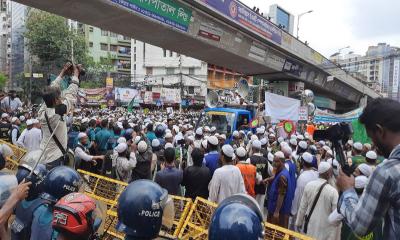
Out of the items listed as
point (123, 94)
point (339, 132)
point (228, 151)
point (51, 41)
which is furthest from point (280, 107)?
point (51, 41)


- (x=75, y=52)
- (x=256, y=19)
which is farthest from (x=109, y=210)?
(x=75, y=52)

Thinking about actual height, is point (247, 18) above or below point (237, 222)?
above

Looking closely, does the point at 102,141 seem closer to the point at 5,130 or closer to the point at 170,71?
the point at 5,130

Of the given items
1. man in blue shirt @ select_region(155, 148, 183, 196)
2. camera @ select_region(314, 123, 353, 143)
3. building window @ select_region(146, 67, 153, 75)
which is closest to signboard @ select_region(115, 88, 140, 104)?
building window @ select_region(146, 67, 153, 75)

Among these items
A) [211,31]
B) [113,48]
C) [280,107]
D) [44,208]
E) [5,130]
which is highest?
[113,48]

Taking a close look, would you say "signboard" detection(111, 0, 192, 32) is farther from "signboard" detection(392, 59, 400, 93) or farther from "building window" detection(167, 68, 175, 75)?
"signboard" detection(392, 59, 400, 93)

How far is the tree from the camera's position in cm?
3809

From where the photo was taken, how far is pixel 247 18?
16.3 m

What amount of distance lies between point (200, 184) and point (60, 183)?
3.07m

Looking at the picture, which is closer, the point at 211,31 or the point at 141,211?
the point at 141,211

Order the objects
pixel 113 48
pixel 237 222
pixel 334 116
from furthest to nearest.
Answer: pixel 113 48 < pixel 334 116 < pixel 237 222

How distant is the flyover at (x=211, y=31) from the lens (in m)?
10.8

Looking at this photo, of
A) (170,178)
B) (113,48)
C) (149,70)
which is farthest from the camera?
(113,48)

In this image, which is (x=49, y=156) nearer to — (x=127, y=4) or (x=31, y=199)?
(x=31, y=199)
